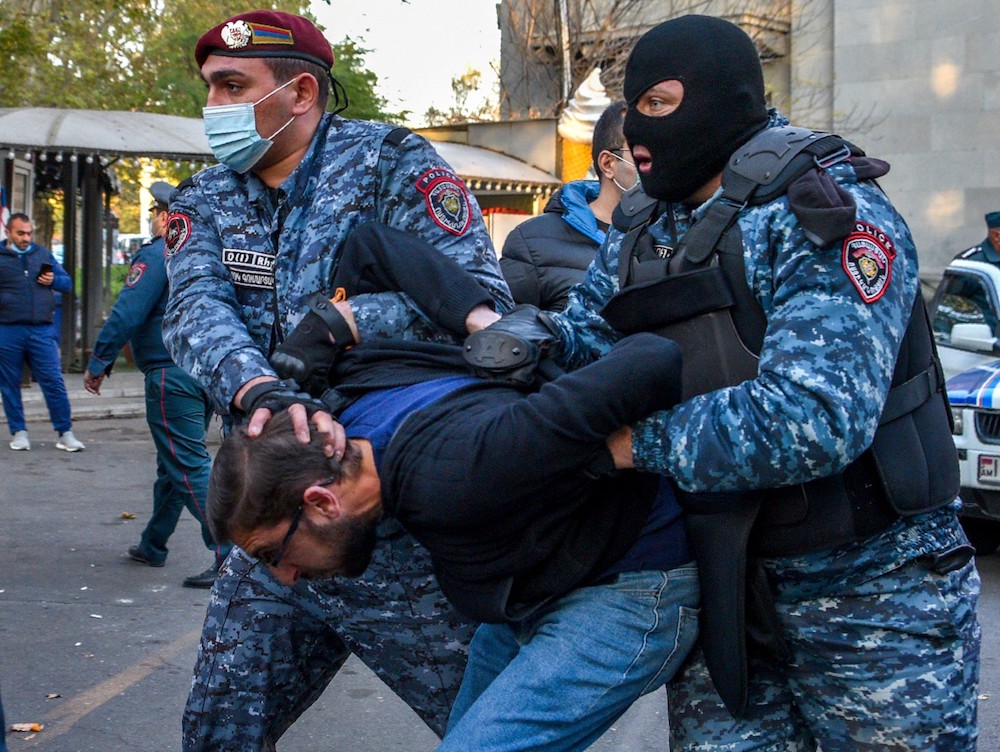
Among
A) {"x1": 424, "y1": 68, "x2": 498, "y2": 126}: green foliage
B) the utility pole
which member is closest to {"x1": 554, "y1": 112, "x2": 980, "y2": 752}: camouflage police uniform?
the utility pole

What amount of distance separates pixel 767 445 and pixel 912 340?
1.32 ft

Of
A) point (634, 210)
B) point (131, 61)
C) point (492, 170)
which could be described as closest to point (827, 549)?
point (634, 210)

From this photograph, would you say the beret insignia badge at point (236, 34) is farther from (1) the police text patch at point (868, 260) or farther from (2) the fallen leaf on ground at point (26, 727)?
(2) the fallen leaf on ground at point (26, 727)

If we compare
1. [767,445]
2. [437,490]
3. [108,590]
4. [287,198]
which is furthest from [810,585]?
[108,590]

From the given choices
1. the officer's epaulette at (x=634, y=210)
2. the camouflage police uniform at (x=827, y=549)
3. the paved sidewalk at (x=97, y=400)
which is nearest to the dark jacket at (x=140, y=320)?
the officer's epaulette at (x=634, y=210)

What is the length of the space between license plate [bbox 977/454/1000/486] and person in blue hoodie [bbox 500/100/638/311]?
2829mm

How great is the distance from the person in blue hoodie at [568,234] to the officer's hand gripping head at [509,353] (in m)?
2.19

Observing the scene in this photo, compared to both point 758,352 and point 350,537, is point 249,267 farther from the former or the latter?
point 758,352

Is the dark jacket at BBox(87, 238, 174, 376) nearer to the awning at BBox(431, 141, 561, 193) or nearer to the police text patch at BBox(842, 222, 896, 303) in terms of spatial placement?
the police text patch at BBox(842, 222, 896, 303)

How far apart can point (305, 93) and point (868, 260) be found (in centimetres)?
147

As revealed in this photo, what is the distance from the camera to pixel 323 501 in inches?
83.3

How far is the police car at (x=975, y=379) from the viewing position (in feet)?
21.3

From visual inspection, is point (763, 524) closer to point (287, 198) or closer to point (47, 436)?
point (287, 198)

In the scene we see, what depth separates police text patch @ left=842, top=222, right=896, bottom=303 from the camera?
1.96 m
